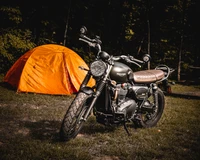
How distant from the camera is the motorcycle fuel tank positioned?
3.90 meters

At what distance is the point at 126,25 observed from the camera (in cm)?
1888

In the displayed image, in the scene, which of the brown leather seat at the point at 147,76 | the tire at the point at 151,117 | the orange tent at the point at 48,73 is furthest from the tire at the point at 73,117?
the orange tent at the point at 48,73

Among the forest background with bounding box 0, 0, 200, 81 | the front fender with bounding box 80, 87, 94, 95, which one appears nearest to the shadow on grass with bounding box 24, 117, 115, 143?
the front fender with bounding box 80, 87, 94, 95

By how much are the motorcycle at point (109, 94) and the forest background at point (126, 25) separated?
11294 millimetres

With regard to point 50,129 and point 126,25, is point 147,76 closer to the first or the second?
point 50,129

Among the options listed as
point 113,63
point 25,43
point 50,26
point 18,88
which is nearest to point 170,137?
point 113,63

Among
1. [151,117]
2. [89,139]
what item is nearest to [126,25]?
[151,117]

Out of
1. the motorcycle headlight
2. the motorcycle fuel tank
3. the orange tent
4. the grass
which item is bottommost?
the grass

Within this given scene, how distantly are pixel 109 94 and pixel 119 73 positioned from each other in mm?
397

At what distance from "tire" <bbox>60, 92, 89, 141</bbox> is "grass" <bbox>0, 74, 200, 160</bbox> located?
0.60ft

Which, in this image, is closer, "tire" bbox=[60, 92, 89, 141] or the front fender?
"tire" bbox=[60, 92, 89, 141]

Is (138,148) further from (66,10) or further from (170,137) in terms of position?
(66,10)

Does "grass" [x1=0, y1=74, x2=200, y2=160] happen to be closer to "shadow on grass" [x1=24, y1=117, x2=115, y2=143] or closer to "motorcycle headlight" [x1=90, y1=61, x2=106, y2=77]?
"shadow on grass" [x1=24, y1=117, x2=115, y2=143]

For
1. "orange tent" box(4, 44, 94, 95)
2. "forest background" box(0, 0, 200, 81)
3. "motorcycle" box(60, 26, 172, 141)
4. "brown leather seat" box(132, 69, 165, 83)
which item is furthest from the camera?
"forest background" box(0, 0, 200, 81)
